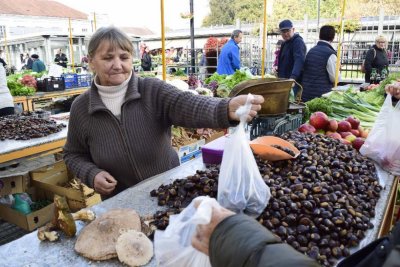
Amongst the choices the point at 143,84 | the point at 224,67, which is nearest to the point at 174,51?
the point at 224,67

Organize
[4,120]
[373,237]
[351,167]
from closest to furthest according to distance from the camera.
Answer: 1. [373,237]
2. [351,167]
3. [4,120]

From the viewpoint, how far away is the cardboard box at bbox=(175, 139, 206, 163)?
3.77 m

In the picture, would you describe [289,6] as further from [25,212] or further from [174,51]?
[25,212]

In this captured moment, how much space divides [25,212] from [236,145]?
3.08 m

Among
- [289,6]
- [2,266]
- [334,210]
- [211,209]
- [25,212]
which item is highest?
[289,6]

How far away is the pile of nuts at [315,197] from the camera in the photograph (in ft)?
4.38

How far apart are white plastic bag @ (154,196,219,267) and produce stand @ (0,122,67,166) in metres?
2.86

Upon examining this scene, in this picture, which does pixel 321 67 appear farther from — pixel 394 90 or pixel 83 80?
pixel 83 80

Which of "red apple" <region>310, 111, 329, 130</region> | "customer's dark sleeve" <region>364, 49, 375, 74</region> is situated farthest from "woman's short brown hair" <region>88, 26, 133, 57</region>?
"customer's dark sleeve" <region>364, 49, 375, 74</region>

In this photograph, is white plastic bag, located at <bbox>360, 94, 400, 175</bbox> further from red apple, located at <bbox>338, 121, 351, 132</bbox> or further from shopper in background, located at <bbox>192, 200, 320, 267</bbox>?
shopper in background, located at <bbox>192, 200, 320, 267</bbox>

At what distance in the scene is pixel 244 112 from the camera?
1568 millimetres

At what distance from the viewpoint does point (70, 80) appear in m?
7.63

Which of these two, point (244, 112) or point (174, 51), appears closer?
point (244, 112)

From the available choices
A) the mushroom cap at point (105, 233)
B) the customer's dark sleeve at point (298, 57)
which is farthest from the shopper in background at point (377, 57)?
the mushroom cap at point (105, 233)
